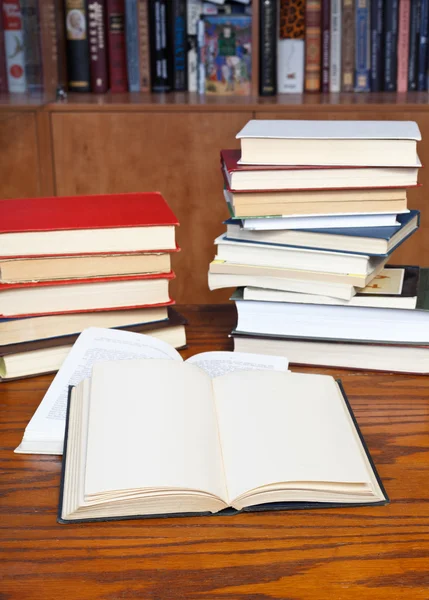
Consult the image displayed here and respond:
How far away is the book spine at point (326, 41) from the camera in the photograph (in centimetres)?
221

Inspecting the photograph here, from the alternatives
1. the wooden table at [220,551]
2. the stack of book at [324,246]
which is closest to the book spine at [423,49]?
the stack of book at [324,246]

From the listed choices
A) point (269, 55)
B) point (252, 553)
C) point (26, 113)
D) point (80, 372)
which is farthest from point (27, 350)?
point (269, 55)

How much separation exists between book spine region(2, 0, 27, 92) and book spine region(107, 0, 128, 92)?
0.34 metres

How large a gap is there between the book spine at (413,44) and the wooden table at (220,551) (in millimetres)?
1726

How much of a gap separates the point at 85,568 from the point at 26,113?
1.56 meters

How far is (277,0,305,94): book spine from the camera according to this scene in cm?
221

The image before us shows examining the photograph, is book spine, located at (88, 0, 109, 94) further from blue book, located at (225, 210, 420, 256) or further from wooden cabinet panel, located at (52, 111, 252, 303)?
blue book, located at (225, 210, 420, 256)

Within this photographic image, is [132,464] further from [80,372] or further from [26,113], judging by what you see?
[26,113]

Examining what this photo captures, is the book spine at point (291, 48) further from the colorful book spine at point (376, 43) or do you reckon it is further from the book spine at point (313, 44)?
the colorful book spine at point (376, 43)

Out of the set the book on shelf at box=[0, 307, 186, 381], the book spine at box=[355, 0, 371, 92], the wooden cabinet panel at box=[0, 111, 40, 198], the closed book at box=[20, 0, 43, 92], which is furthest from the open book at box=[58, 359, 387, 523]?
the book spine at box=[355, 0, 371, 92]

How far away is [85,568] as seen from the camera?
2.14 feet

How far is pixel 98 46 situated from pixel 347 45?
73 cm

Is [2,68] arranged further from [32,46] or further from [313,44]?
→ [313,44]

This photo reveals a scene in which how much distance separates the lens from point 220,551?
67 cm
